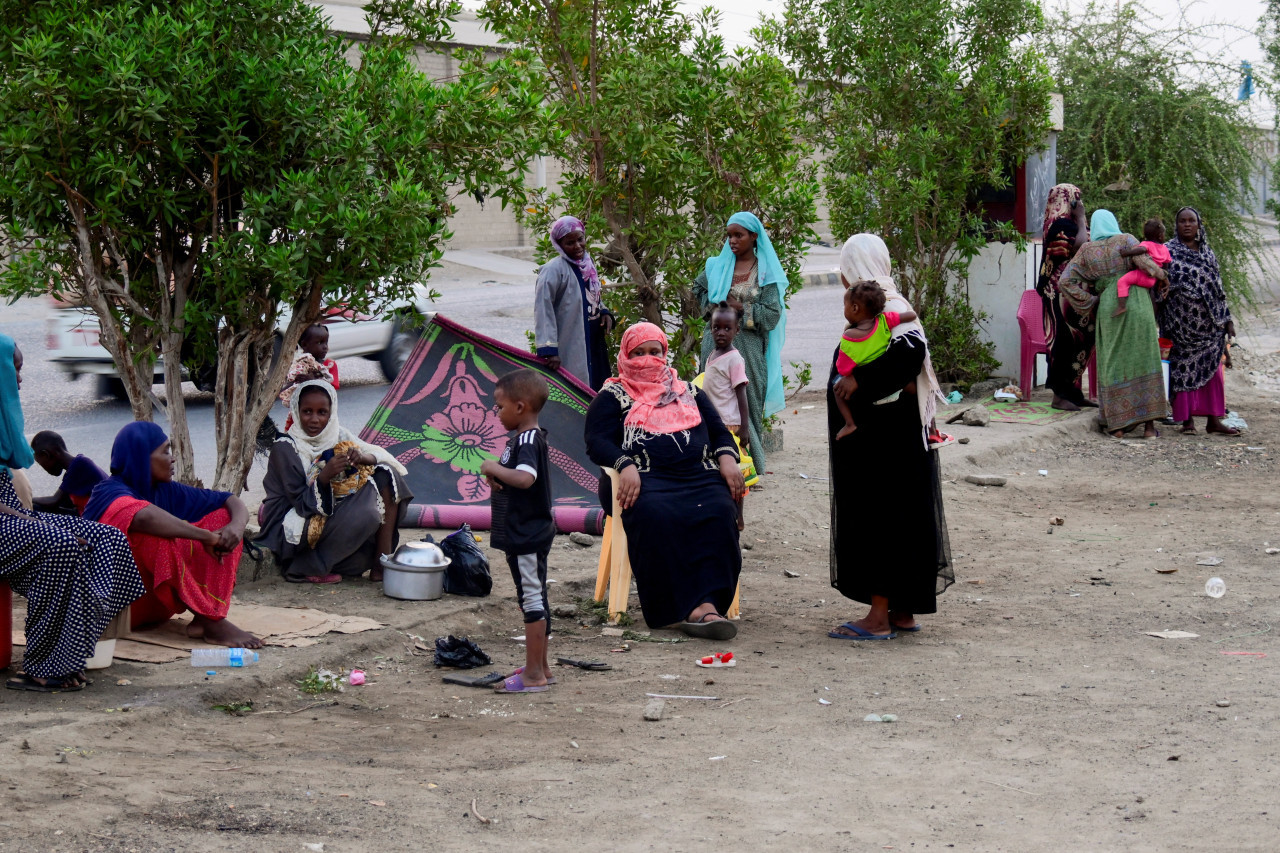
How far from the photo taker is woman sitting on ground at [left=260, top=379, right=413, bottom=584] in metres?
6.36

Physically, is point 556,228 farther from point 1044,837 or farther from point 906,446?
point 1044,837

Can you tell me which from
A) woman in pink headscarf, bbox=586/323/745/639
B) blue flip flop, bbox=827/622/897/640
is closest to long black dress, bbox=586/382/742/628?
woman in pink headscarf, bbox=586/323/745/639

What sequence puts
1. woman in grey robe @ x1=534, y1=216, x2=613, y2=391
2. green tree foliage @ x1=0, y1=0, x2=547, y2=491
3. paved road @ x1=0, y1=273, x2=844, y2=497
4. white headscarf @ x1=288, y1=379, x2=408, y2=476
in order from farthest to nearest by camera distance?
paved road @ x1=0, y1=273, x2=844, y2=497 < woman in grey robe @ x1=534, y1=216, x2=613, y2=391 < white headscarf @ x1=288, y1=379, x2=408, y2=476 < green tree foliage @ x1=0, y1=0, x2=547, y2=491

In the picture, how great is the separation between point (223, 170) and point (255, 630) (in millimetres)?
2048

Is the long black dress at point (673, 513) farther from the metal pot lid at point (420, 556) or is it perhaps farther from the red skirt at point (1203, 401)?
the red skirt at point (1203, 401)

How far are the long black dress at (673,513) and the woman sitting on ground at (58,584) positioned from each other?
7.07 ft

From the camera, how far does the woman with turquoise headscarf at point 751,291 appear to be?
8.36 m

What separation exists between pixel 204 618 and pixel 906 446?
3.03 m

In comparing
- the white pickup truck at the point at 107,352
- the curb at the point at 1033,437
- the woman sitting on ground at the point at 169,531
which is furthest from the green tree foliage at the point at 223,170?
the curb at the point at 1033,437

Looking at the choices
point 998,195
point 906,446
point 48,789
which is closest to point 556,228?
point 906,446

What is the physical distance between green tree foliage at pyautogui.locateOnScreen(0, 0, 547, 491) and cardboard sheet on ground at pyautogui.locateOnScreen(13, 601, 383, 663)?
916 millimetres

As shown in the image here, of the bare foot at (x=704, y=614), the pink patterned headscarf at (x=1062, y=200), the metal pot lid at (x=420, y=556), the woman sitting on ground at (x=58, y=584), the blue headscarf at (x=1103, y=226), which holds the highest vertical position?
the pink patterned headscarf at (x=1062, y=200)

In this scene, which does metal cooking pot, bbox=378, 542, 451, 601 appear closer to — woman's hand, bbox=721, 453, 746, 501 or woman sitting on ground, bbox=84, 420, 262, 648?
woman sitting on ground, bbox=84, 420, 262, 648

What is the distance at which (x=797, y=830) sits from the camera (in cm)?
369
